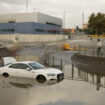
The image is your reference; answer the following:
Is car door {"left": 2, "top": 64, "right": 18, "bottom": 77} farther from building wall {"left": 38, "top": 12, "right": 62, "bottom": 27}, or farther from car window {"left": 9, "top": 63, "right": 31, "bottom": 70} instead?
building wall {"left": 38, "top": 12, "right": 62, "bottom": 27}

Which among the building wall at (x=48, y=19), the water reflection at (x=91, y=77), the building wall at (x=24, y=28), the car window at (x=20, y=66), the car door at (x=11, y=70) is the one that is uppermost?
the building wall at (x=48, y=19)

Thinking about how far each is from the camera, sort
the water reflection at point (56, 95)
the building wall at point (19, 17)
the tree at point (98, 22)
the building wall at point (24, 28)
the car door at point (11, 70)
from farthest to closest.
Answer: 1. the building wall at point (19, 17)
2. the building wall at point (24, 28)
3. the tree at point (98, 22)
4. the car door at point (11, 70)
5. the water reflection at point (56, 95)

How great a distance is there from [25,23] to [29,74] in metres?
74.2

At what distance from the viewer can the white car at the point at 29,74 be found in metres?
12.7

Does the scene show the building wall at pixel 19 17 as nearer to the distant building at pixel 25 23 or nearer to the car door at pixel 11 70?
the distant building at pixel 25 23

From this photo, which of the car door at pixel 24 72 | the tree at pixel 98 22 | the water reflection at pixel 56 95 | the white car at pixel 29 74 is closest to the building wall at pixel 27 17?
the tree at pixel 98 22

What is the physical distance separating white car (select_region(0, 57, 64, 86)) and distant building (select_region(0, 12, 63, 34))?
71.0 metres

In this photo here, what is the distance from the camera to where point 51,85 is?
1163cm

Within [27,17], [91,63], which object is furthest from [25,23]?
[91,63]

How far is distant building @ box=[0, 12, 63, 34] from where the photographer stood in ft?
280

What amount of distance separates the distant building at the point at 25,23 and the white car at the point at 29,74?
7095 cm

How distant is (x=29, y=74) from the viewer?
1348cm

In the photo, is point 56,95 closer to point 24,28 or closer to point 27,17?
point 24,28

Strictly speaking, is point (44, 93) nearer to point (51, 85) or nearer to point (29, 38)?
point (51, 85)
